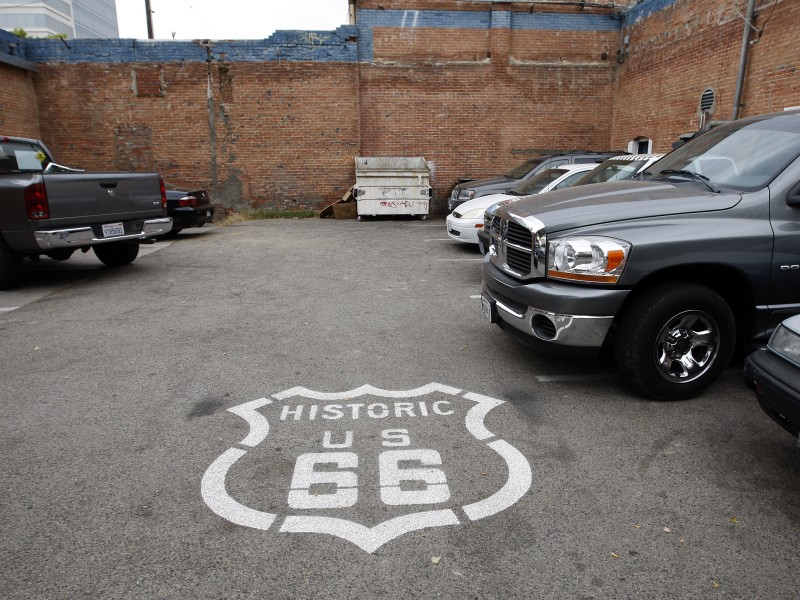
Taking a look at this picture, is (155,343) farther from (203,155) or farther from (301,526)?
(203,155)

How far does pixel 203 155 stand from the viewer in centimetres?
1739

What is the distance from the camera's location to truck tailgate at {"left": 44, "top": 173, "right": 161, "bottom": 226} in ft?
24.1

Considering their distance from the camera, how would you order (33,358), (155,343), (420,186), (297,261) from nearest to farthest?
(33,358), (155,343), (297,261), (420,186)

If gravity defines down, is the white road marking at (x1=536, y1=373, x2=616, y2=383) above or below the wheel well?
below

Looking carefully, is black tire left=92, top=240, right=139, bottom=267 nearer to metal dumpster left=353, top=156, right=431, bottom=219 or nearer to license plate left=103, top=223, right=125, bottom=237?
license plate left=103, top=223, right=125, bottom=237

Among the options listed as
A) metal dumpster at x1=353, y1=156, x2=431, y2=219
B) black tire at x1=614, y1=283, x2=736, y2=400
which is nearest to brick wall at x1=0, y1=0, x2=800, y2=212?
metal dumpster at x1=353, y1=156, x2=431, y2=219

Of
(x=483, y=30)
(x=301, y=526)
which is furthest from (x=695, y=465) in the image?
(x=483, y=30)

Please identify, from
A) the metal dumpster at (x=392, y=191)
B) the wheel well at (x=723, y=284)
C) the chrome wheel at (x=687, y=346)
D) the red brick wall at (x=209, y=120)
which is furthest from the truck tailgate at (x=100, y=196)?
the red brick wall at (x=209, y=120)

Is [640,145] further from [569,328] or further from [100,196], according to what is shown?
[569,328]

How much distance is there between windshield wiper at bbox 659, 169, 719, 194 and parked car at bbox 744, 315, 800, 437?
149 cm

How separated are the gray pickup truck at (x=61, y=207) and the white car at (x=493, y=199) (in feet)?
16.0

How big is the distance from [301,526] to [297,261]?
7.56 meters

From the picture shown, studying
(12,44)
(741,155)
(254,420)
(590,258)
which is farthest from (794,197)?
(12,44)

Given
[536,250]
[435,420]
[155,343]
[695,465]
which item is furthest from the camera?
[155,343]
